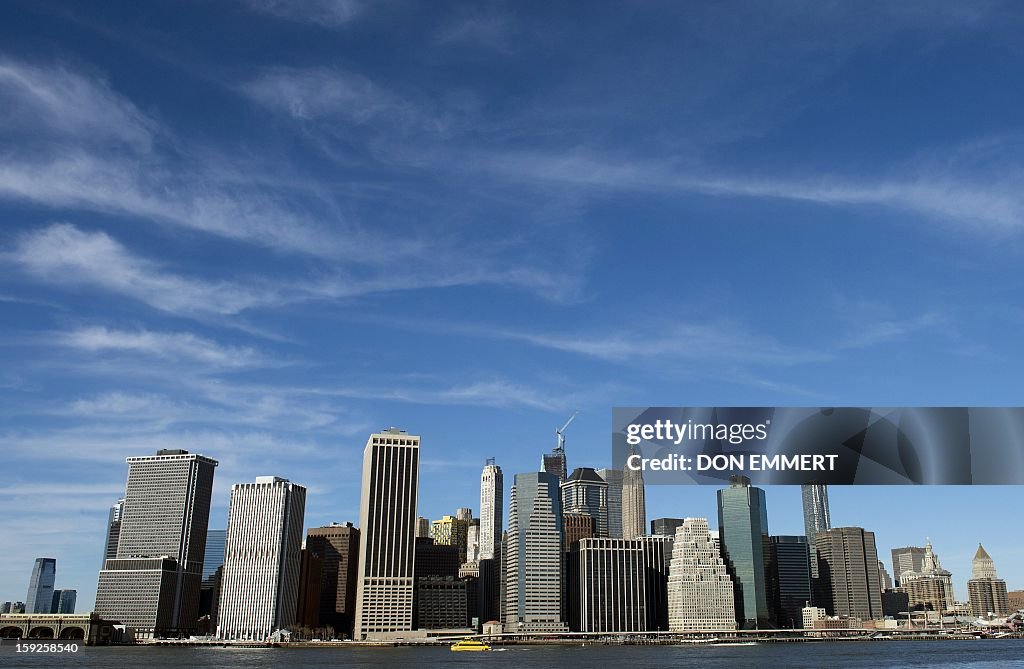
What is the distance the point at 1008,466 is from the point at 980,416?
2.32 m

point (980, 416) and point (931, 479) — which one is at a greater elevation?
point (980, 416)

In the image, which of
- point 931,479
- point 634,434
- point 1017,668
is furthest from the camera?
point 1017,668

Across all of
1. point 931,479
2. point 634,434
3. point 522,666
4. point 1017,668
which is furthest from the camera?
point 522,666

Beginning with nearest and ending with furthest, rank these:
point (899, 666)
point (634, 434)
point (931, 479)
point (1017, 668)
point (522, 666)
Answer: point (931, 479) < point (634, 434) < point (1017, 668) < point (899, 666) < point (522, 666)

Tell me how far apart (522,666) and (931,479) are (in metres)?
119

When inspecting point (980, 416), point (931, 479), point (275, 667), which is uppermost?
point (980, 416)

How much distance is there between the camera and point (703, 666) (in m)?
137

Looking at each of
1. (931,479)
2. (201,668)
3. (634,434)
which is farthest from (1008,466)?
(201,668)

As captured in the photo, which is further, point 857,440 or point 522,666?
point 522,666

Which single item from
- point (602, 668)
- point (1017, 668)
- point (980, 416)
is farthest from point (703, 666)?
point (980, 416)

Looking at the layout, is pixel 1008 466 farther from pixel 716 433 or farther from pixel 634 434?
pixel 634 434

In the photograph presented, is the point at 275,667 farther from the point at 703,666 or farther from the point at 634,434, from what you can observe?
the point at 634,434

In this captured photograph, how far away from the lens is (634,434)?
28750 mm

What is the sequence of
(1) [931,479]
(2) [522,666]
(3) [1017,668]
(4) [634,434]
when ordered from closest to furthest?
(1) [931,479] < (4) [634,434] < (3) [1017,668] < (2) [522,666]
